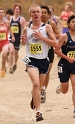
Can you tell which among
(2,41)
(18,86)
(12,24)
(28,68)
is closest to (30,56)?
(28,68)

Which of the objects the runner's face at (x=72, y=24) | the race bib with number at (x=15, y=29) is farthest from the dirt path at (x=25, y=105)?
the race bib with number at (x=15, y=29)

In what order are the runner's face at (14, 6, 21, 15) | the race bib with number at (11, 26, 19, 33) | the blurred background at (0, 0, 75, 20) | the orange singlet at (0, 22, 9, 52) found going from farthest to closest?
1. the blurred background at (0, 0, 75, 20)
2. the race bib with number at (11, 26, 19, 33)
3. the runner's face at (14, 6, 21, 15)
4. the orange singlet at (0, 22, 9, 52)

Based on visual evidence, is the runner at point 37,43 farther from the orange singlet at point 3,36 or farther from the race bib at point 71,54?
the orange singlet at point 3,36

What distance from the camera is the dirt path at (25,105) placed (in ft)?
31.5

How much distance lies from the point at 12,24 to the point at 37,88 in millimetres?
8863

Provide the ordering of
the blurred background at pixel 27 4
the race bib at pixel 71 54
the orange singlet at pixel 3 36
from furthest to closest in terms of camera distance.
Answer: the blurred background at pixel 27 4
the orange singlet at pixel 3 36
the race bib at pixel 71 54

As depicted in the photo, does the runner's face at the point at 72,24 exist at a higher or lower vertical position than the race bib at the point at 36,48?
higher

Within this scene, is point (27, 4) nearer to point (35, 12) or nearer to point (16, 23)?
point (16, 23)

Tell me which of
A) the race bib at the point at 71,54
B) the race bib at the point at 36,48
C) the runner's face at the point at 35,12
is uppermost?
the runner's face at the point at 35,12

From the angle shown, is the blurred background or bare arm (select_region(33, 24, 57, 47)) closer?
bare arm (select_region(33, 24, 57, 47))

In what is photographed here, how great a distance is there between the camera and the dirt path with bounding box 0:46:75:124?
378 inches

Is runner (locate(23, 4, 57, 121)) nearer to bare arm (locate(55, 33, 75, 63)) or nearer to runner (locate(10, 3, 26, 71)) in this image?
bare arm (locate(55, 33, 75, 63))

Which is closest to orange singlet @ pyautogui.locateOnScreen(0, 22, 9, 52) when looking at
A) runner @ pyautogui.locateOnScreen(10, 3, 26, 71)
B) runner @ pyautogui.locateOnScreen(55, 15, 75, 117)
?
runner @ pyautogui.locateOnScreen(10, 3, 26, 71)

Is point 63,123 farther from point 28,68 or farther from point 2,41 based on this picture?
point 2,41
